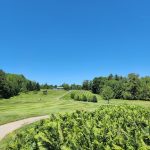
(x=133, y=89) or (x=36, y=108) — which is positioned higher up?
(x=133, y=89)

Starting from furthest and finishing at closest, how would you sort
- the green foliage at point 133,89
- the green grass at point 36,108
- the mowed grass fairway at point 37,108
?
the green foliage at point 133,89, the mowed grass fairway at point 37,108, the green grass at point 36,108

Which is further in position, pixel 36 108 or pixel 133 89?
pixel 133 89

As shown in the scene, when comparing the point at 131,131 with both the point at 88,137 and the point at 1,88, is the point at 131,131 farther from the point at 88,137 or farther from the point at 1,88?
the point at 1,88

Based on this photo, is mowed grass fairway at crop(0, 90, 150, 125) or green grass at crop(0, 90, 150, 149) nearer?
green grass at crop(0, 90, 150, 149)

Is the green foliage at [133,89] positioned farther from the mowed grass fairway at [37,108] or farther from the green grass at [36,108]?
the mowed grass fairway at [37,108]

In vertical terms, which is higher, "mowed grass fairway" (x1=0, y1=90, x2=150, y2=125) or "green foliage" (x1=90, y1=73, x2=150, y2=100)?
"green foliage" (x1=90, y1=73, x2=150, y2=100)

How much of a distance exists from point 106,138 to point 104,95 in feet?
196

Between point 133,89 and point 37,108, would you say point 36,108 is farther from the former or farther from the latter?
point 133,89

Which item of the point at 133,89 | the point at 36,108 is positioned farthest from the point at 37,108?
the point at 133,89

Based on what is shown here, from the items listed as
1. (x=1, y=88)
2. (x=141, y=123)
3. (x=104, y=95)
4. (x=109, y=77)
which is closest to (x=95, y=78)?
(x=109, y=77)

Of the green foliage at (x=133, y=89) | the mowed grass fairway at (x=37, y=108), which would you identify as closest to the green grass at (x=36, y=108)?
the mowed grass fairway at (x=37, y=108)

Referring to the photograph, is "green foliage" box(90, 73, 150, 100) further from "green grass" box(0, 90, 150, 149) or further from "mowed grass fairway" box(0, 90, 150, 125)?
"mowed grass fairway" box(0, 90, 150, 125)

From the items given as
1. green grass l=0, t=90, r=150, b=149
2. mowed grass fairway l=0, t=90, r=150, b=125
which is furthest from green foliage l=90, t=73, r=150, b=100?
mowed grass fairway l=0, t=90, r=150, b=125

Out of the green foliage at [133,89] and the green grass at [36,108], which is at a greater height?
the green foliage at [133,89]
